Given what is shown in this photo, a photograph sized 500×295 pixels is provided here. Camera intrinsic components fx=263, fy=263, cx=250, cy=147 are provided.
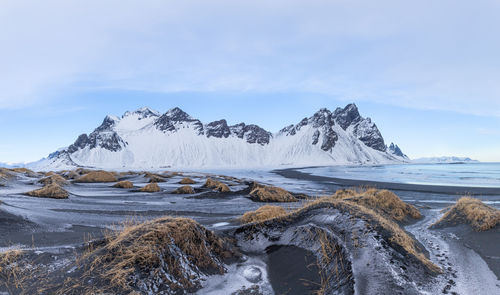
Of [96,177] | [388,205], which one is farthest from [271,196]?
[96,177]

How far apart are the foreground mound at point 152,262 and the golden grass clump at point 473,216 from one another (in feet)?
34.5

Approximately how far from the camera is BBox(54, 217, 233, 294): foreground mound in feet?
17.0

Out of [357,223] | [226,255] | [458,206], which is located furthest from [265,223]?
[458,206]

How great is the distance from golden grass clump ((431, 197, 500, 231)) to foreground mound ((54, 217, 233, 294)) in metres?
10.5

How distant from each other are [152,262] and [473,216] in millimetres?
13136

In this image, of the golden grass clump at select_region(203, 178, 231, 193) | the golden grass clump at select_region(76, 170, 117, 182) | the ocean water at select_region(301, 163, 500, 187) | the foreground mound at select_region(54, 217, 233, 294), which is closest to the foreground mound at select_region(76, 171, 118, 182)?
the golden grass clump at select_region(76, 170, 117, 182)

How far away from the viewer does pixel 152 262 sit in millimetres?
5789

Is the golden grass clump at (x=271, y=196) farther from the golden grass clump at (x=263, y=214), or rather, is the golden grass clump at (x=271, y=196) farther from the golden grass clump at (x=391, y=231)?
the golden grass clump at (x=391, y=231)

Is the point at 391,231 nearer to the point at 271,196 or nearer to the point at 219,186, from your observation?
the point at 271,196

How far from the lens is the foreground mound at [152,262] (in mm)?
5191

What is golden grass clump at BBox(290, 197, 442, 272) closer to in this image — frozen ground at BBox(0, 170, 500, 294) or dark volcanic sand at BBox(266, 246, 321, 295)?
frozen ground at BBox(0, 170, 500, 294)

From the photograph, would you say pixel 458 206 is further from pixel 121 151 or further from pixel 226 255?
pixel 121 151

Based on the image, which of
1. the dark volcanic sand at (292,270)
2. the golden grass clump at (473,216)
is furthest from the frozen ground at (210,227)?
the golden grass clump at (473,216)

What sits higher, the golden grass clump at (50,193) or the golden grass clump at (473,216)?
the golden grass clump at (473,216)
